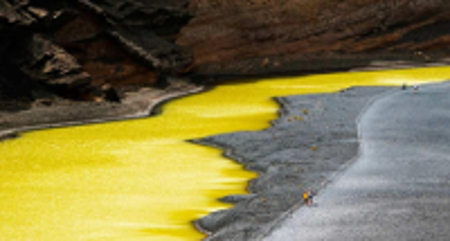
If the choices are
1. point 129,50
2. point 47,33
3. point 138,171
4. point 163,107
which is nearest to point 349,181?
point 138,171

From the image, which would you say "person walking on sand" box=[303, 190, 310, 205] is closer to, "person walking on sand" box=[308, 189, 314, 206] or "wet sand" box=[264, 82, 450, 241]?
"person walking on sand" box=[308, 189, 314, 206]

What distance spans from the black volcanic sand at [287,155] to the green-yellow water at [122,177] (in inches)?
23.1

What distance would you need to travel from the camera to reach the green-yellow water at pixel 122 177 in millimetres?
15133

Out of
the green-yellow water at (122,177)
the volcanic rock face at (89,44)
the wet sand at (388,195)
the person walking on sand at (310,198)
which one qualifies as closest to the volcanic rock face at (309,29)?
the volcanic rock face at (89,44)

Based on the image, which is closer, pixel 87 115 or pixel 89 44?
pixel 87 115

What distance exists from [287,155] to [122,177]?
4080 millimetres

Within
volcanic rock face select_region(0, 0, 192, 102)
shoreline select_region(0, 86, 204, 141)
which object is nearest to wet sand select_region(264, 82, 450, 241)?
shoreline select_region(0, 86, 204, 141)

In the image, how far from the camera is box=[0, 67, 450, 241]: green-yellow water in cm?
1513

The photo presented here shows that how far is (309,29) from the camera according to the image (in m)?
53.0

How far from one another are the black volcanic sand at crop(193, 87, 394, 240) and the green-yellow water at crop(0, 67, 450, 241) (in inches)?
23.1

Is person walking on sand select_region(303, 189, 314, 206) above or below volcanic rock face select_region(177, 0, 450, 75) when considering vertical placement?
below

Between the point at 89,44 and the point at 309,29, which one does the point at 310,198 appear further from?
the point at 309,29

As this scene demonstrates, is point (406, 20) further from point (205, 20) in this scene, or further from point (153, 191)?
point (153, 191)

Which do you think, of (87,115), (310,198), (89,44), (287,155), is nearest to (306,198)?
(310,198)
